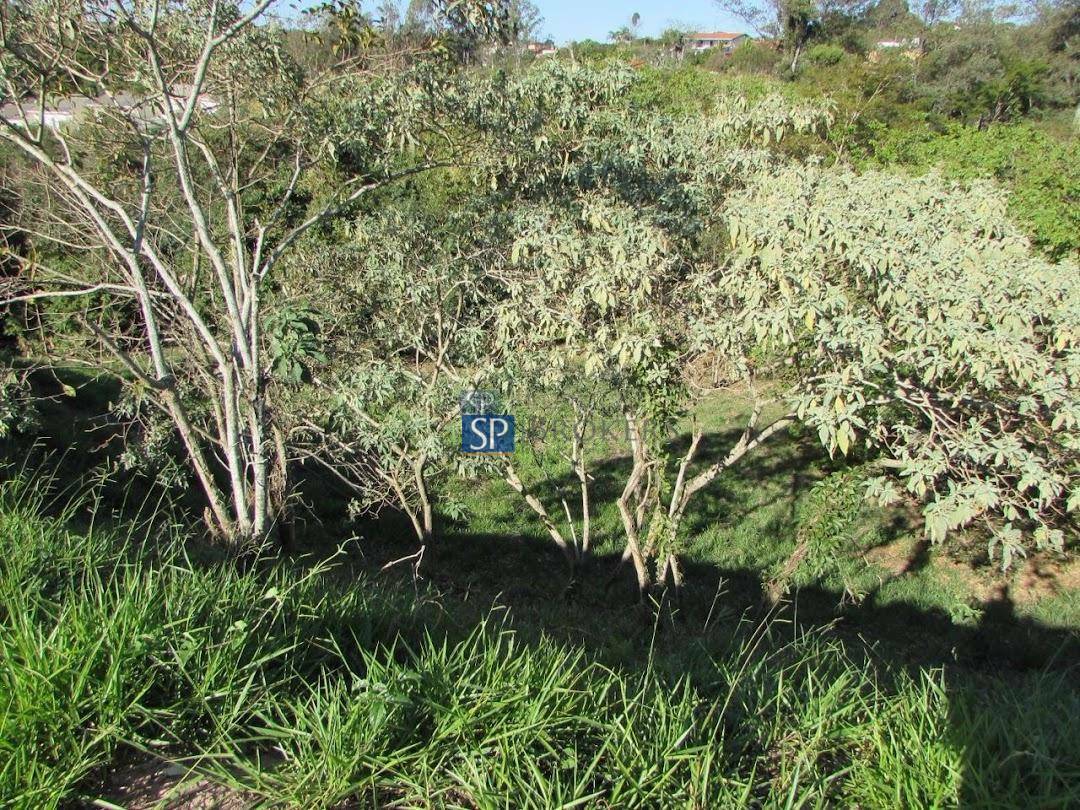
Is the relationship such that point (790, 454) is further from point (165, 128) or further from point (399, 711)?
point (399, 711)

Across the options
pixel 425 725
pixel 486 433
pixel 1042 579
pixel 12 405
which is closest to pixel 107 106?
pixel 12 405

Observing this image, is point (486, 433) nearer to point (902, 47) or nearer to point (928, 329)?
point (928, 329)

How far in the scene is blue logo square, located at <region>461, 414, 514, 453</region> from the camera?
6.02 m

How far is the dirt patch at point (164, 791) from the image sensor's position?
75.8 inches

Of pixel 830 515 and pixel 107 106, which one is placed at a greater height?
pixel 107 106

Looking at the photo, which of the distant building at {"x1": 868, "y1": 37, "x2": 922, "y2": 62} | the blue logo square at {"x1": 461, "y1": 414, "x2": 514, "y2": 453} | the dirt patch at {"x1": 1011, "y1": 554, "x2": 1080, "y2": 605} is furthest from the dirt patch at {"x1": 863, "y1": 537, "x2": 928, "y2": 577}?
the distant building at {"x1": 868, "y1": 37, "x2": 922, "y2": 62}

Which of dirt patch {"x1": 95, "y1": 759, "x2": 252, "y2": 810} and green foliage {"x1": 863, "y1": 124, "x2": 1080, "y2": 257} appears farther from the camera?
green foliage {"x1": 863, "y1": 124, "x2": 1080, "y2": 257}

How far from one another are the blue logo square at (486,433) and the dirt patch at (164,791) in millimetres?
4014

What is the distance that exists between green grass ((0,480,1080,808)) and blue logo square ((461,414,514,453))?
3.33 m

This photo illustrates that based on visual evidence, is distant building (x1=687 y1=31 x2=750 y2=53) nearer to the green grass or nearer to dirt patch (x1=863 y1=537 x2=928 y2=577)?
dirt patch (x1=863 y1=537 x2=928 y2=577)

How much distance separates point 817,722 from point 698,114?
515 cm

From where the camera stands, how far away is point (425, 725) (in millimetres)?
2182

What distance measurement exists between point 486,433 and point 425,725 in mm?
4081

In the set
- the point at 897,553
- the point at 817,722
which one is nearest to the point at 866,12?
the point at 897,553
